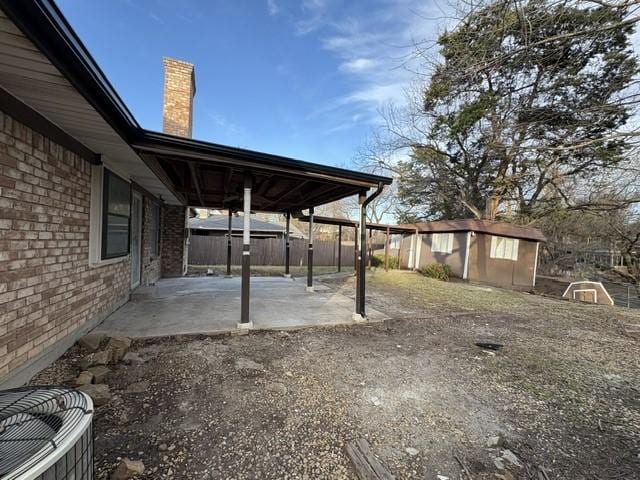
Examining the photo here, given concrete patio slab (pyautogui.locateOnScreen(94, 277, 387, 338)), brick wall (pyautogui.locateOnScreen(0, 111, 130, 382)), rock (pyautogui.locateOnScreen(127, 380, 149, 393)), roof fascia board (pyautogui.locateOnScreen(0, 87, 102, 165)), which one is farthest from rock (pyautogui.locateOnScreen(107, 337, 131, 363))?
roof fascia board (pyautogui.locateOnScreen(0, 87, 102, 165))

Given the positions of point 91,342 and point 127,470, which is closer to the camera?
point 127,470

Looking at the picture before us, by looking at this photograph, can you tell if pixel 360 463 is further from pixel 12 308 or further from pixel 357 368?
pixel 12 308

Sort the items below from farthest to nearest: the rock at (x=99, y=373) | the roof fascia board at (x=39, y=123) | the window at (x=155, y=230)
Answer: the window at (x=155, y=230)
the rock at (x=99, y=373)
the roof fascia board at (x=39, y=123)

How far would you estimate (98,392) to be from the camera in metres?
2.26

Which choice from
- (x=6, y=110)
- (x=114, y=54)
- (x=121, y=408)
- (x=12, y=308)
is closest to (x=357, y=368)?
(x=121, y=408)

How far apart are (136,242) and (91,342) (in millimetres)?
3375

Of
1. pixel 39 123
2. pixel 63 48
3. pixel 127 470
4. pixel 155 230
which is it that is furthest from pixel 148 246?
pixel 127 470

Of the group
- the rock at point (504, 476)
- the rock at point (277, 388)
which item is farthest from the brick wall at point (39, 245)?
the rock at point (504, 476)

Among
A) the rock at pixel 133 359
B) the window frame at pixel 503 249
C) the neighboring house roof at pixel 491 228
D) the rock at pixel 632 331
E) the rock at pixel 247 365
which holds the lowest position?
the rock at pixel 632 331

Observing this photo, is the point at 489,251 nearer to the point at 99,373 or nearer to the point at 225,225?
the point at 99,373

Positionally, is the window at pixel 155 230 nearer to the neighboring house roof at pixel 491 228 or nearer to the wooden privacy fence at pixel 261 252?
the wooden privacy fence at pixel 261 252

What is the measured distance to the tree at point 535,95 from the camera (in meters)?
3.88

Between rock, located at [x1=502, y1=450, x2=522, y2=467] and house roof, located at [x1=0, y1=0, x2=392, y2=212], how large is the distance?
12.1 ft

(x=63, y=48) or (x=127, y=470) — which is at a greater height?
(x=63, y=48)
